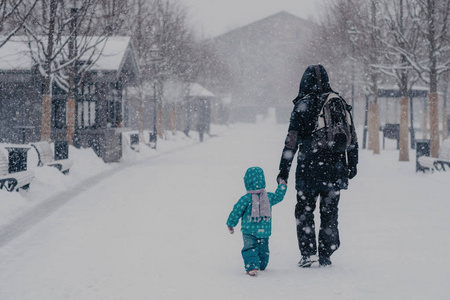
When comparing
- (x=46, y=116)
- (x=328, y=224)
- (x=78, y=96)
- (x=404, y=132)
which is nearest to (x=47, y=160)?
(x=46, y=116)

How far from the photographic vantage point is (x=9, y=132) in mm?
26906

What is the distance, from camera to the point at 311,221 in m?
5.99

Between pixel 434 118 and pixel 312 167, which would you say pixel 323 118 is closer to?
pixel 312 167

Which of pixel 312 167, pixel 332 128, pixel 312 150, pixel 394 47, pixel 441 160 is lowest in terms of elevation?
pixel 441 160

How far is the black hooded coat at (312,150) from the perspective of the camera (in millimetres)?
5785

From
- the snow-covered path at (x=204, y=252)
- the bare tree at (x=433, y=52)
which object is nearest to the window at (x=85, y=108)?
the snow-covered path at (x=204, y=252)

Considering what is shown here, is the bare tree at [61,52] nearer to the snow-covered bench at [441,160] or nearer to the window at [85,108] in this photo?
the window at [85,108]

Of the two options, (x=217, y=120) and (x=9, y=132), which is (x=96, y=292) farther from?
(x=217, y=120)

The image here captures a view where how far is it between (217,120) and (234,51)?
823 inches

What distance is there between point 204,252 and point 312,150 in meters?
1.90

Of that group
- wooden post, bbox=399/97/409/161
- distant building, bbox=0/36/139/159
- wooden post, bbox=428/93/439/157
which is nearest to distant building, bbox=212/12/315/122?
distant building, bbox=0/36/139/159

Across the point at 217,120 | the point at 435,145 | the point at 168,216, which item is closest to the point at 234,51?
the point at 217,120

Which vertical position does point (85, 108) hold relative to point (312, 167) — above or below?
above

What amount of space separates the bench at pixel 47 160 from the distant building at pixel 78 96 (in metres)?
5.13
